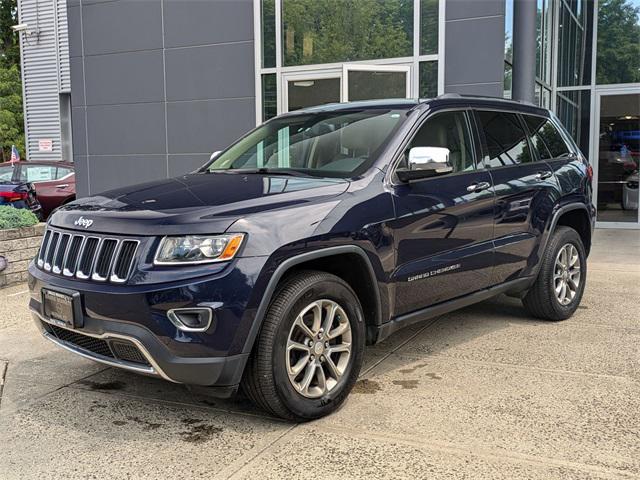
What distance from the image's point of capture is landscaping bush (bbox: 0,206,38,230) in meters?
7.72

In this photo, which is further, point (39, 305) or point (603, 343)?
point (603, 343)

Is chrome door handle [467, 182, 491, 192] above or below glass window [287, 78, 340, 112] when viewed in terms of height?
below

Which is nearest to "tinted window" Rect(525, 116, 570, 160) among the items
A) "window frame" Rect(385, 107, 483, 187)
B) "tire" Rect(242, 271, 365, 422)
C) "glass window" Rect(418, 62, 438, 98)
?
"window frame" Rect(385, 107, 483, 187)

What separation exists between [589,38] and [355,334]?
37.8 ft

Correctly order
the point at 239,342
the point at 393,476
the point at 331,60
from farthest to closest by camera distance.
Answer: the point at 331,60 < the point at 239,342 < the point at 393,476

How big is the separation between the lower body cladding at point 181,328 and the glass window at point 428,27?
7.48 metres

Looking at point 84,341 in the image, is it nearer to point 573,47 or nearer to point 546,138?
point 546,138

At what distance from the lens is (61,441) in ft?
11.7

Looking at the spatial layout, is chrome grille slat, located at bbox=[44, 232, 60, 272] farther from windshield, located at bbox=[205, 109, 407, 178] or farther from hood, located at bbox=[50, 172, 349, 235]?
windshield, located at bbox=[205, 109, 407, 178]

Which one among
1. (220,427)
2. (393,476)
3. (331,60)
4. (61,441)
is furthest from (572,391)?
(331,60)

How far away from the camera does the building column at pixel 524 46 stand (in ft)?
28.6

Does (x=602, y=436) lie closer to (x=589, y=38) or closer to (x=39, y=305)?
(x=39, y=305)

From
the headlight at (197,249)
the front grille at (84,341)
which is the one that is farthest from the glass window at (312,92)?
the headlight at (197,249)

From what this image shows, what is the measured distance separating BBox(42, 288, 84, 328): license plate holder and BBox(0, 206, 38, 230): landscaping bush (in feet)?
14.4
